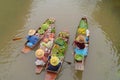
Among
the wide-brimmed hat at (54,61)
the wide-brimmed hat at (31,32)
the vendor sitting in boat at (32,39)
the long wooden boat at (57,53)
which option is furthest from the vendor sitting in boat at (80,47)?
the wide-brimmed hat at (31,32)

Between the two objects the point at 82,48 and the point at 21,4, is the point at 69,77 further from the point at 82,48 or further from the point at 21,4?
the point at 21,4

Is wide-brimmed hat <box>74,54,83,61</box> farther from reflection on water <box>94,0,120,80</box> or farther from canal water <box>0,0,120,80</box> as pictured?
reflection on water <box>94,0,120,80</box>

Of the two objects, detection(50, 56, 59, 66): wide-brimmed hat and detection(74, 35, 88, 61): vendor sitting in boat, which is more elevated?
detection(74, 35, 88, 61): vendor sitting in boat

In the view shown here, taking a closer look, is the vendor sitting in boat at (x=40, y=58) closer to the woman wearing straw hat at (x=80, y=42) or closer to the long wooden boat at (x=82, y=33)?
the long wooden boat at (x=82, y=33)

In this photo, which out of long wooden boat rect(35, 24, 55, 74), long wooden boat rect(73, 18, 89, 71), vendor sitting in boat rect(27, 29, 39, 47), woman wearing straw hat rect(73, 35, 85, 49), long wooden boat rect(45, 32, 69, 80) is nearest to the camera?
long wooden boat rect(45, 32, 69, 80)

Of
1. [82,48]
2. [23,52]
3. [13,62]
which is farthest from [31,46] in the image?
[82,48]

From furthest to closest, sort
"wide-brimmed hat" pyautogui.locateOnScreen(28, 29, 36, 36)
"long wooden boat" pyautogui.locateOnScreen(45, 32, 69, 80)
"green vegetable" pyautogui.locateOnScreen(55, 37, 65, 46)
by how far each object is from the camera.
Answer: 1. "wide-brimmed hat" pyautogui.locateOnScreen(28, 29, 36, 36)
2. "green vegetable" pyautogui.locateOnScreen(55, 37, 65, 46)
3. "long wooden boat" pyautogui.locateOnScreen(45, 32, 69, 80)

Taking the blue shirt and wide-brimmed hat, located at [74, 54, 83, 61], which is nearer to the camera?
wide-brimmed hat, located at [74, 54, 83, 61]

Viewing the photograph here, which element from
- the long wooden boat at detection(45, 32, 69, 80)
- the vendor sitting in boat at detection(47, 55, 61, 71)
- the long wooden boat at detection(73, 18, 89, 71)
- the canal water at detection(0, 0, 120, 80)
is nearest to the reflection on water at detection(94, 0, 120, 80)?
the canal water at detection(0, 0, 120, 80)
